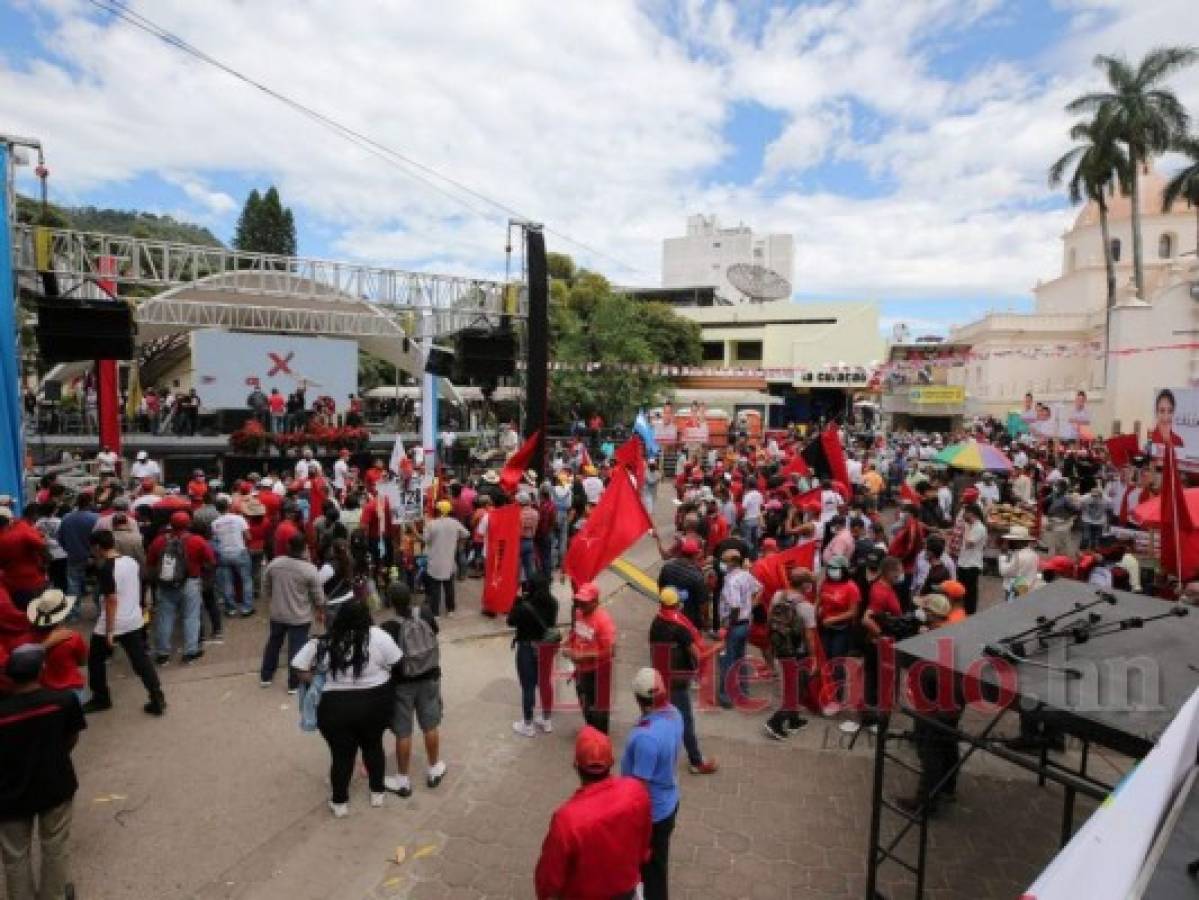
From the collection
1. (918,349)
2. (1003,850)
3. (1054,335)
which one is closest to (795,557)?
(1003,850)

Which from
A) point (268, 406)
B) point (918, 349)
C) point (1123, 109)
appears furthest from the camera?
point (918, 349)

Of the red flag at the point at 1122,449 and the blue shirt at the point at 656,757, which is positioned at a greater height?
the red flag at the point at 1122,449

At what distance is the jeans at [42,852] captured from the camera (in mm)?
3770

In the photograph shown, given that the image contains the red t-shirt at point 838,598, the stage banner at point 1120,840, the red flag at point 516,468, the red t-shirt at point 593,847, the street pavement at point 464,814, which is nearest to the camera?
the stage banner at point 1120,840

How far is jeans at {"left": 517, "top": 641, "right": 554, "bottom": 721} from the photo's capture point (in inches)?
241

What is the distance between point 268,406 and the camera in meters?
21.6

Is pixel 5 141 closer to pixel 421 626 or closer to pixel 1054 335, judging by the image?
pixel 421 626

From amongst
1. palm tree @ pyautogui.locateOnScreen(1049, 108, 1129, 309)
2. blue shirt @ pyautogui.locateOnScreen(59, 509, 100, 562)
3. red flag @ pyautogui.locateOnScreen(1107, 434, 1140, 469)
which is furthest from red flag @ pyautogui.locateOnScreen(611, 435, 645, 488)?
palm tree @ pyautogui.locateOnScreen(1049, 108, 1129, 309)

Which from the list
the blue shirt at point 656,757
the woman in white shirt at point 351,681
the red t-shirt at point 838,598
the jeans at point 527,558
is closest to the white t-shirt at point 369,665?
the woman in white shirt at point 351,681

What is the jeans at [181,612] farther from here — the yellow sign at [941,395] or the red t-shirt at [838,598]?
the yellow sign at [941,395]

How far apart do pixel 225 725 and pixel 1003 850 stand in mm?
6152

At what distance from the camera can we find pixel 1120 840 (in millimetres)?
1700

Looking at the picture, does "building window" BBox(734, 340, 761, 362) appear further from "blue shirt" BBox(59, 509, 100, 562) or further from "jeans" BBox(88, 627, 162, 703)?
"jeans" BBox(88, 627, 162, 703)

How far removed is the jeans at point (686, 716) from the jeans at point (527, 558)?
4.58 meters
